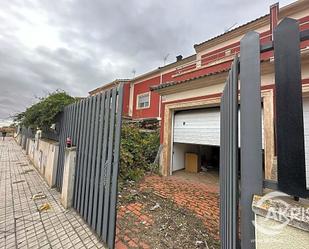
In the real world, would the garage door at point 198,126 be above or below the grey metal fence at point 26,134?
above

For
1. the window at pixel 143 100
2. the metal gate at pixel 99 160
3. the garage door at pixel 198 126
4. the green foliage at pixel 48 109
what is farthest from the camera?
the window at pixel 143 100

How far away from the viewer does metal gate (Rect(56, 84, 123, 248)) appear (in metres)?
2.54

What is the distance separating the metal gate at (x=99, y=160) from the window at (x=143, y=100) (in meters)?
11.7

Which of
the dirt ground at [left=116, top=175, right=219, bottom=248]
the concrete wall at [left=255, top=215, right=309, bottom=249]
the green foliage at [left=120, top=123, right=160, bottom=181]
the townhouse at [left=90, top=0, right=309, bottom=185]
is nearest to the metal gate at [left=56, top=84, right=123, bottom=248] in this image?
the dirt ground at [left=116, top=175, right=219, bottom=248]

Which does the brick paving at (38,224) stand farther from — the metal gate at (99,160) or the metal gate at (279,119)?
the metal gate at (279,119)

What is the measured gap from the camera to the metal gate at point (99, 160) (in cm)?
254

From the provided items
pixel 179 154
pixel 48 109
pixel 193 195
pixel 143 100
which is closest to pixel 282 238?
pixel 193 195

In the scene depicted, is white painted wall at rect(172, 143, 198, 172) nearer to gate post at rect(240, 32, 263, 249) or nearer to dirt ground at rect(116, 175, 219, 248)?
dirt ground at rect(116, 175, 219, 248)

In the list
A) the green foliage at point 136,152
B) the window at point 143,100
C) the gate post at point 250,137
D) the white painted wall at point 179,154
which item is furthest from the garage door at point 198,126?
the window at point 143,100

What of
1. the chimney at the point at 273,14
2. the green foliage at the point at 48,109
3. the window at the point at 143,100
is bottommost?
the green foliage at the point at 48,109

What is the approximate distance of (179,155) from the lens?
311 inches

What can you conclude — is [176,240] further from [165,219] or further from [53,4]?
[53,4]

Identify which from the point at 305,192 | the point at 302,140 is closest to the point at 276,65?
the point at 302,140

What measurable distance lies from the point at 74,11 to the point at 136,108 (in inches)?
423
